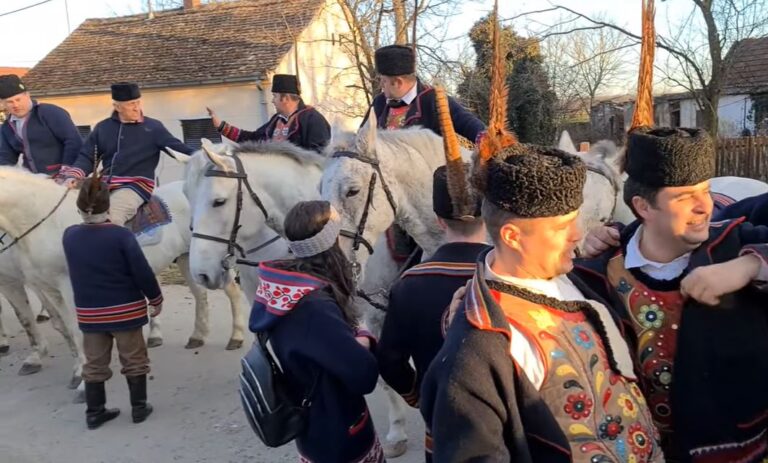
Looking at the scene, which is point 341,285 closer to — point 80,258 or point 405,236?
point 405,236

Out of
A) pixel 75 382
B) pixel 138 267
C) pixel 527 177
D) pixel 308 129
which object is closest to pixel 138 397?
pixel 138 267

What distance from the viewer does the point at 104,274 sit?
4.66 meters

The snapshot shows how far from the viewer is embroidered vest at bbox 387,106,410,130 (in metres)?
4.11

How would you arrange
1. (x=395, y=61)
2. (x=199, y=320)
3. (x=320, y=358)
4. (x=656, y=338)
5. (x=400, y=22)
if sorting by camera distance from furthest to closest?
(x=400, y=22), (x=199, y=320), (x=395, y=61), (x=320, y=358), (x=656, y=338)

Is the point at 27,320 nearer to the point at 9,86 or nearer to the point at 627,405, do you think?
the point at 9,86

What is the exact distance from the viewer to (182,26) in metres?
20.1

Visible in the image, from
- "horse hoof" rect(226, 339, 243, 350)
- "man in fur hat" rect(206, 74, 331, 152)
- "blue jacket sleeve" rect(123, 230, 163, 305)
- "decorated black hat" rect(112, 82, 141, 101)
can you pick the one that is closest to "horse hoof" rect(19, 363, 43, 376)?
"horse hoof" rect(226, 339, 243, 350)

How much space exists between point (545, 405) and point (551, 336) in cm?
16

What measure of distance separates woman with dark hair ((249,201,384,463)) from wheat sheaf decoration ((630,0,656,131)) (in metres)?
1.29

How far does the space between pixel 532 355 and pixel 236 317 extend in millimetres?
5635

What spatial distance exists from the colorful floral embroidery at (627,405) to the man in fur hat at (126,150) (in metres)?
5.46

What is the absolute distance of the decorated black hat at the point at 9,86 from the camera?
20.9ft

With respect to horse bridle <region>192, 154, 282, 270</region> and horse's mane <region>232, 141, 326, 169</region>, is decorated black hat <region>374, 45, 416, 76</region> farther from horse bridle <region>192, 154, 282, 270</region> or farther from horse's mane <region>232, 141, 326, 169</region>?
horse bridle <region>192, 154, 282, 270</region>

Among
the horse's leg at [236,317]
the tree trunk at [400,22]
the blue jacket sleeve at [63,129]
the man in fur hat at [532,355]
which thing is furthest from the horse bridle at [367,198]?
the tree trunk at [400,22]
